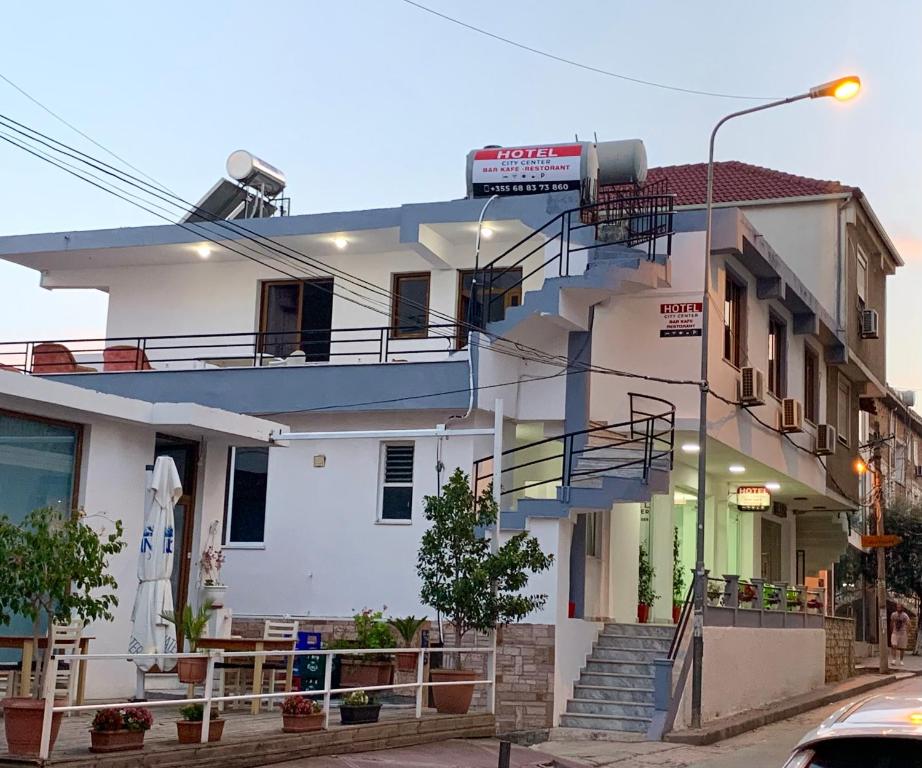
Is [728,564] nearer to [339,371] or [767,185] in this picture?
[767,185]

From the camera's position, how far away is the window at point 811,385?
103ft

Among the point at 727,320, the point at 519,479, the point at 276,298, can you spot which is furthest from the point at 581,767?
the point at 276,298

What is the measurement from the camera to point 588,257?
22781mm

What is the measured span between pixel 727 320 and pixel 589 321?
13.2 feet

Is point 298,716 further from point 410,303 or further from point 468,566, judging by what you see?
point 410,303

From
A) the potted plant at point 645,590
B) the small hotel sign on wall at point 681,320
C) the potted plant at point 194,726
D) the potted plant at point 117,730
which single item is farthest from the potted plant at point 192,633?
the potted plant at point 645,590

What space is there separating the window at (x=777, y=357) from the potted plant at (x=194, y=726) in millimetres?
18659

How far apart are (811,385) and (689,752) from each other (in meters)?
15.3

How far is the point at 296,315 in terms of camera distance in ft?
87.0

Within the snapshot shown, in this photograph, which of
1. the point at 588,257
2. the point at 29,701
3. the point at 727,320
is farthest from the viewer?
the point at 727,320

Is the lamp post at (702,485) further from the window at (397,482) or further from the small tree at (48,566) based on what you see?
the small tree at (48,566)

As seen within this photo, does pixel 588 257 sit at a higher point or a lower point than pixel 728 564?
higher

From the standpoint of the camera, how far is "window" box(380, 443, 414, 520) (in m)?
22.5

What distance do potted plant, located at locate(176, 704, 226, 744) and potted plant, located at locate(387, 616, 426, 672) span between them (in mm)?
7079
